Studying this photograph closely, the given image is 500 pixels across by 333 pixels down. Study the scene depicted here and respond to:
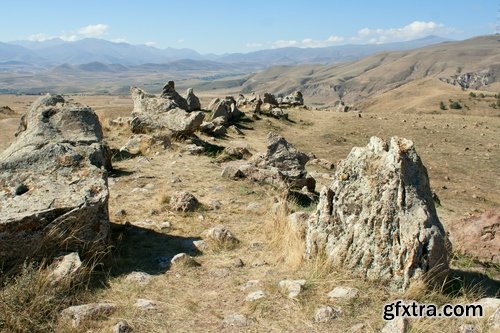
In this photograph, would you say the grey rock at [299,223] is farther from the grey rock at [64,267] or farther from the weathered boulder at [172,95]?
the weathered boulder at [172,95]

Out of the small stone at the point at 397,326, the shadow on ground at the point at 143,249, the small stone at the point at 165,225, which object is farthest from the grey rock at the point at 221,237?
the small stone at the point at 397,326

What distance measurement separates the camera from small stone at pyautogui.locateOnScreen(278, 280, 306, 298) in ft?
20.6

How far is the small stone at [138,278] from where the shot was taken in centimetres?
672

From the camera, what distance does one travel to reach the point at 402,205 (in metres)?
6.60

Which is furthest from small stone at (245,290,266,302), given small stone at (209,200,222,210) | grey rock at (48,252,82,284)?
small stone at (209,200,222,210)

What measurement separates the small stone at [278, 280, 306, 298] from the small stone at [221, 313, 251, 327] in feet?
2.46

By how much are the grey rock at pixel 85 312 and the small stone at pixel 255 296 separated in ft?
5.76

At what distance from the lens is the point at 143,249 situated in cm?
814

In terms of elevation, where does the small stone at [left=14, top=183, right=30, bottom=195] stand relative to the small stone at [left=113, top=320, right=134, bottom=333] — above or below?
above

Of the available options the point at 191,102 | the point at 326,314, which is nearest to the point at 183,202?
the point at 326,314

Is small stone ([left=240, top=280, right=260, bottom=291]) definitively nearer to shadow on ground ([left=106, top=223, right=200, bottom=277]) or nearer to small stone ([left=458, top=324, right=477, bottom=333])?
shadow on ground ([left=106, top=223, right=200, bottom=277])

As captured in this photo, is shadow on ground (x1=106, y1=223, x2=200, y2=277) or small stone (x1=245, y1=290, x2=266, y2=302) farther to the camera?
shadow on ground (x1=106, y1=223, x2=200, y2=277)

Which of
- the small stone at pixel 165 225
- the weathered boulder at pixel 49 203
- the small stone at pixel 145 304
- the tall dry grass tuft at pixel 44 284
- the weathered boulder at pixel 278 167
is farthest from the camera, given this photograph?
the weathered boulder at pixel 278 167

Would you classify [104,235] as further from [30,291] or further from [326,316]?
[326,316]
